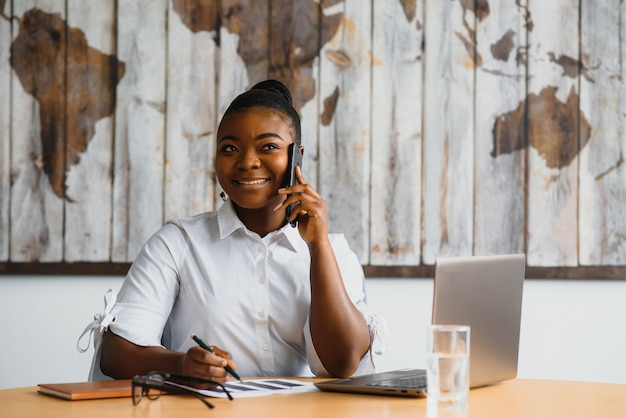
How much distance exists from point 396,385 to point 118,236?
133 cm

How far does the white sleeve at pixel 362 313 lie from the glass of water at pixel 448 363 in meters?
0.55

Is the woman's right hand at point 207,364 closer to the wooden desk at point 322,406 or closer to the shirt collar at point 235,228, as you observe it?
the wooden desk at point 322,406

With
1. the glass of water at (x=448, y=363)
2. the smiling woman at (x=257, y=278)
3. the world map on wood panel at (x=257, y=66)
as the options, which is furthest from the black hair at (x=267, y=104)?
the glass of water at (x=448, y=363)

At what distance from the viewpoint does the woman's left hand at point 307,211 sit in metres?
1.84

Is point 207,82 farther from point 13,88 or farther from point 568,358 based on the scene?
point 568,358

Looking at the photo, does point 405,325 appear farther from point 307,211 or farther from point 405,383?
point 405,383

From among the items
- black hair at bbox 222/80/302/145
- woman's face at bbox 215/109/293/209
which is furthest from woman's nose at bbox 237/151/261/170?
black hair at bbox 222/80/302/145

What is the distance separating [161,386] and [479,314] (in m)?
0.53

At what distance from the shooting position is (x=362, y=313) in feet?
6.05

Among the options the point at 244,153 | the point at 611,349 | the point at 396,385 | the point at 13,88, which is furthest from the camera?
the point at 611,349

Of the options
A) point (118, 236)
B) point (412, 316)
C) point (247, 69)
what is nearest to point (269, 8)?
point (247, 69)

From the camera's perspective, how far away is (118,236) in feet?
8.36

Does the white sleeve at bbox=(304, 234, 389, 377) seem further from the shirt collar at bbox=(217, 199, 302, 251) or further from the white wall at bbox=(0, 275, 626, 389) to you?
the white wall at bbox=(0, 275, 626, 389)

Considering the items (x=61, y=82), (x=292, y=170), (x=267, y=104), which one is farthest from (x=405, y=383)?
(x=61, y=82)
